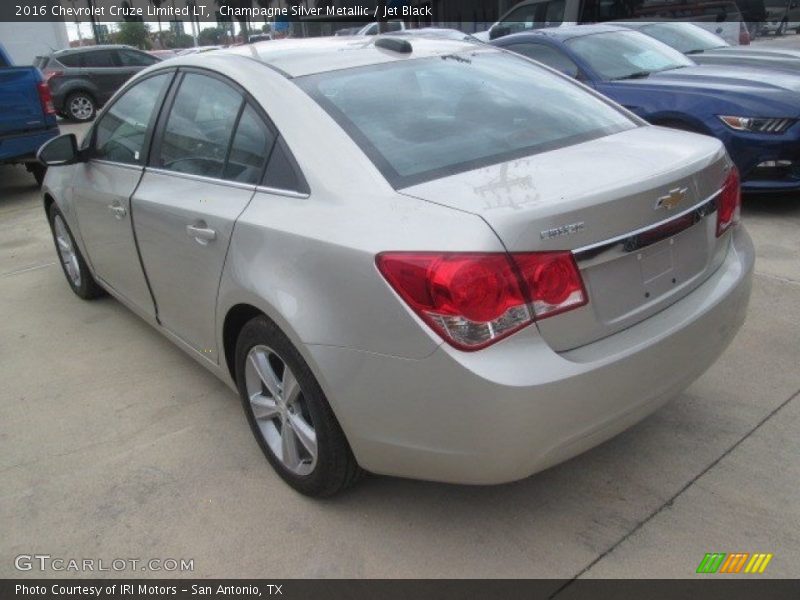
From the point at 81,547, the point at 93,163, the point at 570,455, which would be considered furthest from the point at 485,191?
the point at 93,163

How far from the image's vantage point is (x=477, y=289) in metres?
1.91

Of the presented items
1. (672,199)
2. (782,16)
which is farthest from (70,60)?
(782,16)

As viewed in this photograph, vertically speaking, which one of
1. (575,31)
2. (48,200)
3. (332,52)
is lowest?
(48,200)

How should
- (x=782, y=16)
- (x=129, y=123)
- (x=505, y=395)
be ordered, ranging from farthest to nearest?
(x=782, y=16), (x=129, y=123), (x=505, y=395)

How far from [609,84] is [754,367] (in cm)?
368

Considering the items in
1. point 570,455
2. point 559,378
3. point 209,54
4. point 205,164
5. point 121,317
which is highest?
point 209,54

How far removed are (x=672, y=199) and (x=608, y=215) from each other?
11.9 inches

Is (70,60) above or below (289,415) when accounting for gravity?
above

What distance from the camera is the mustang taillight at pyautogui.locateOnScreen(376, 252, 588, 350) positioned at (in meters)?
1.91

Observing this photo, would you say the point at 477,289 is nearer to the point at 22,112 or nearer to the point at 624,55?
the point at 624,55

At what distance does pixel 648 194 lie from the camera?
7.06 feet

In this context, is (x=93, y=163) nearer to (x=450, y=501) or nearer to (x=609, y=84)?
(x=450, y=501)

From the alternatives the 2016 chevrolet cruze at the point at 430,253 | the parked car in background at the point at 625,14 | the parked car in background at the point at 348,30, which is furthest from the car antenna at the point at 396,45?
the parked car in background at the point at 348,30

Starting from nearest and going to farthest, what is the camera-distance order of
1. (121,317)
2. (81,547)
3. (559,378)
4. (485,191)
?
(559,378) < (485,191) < (81,547) < (121,317)
